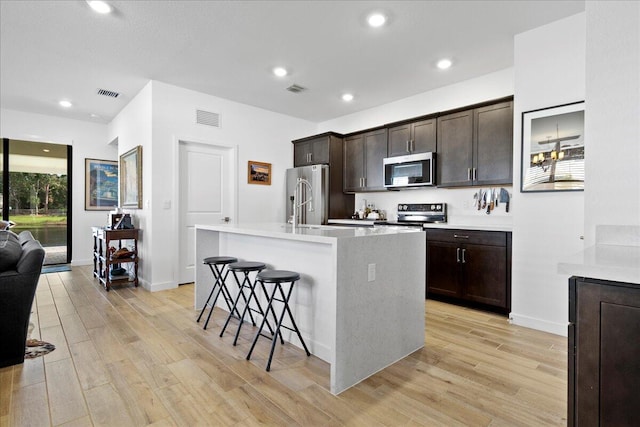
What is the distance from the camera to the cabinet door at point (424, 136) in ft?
13.9

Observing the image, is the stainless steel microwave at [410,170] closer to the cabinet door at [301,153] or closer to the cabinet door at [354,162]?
the cabinet door at [354,162]

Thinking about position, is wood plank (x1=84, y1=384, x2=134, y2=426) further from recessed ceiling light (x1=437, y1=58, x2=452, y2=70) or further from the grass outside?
the grass outside

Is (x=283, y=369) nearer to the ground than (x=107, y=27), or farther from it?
nearer to the ground

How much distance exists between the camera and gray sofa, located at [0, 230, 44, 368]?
211 centimetres

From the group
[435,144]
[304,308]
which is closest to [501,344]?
[304,308]

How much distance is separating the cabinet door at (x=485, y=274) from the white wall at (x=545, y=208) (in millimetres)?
166

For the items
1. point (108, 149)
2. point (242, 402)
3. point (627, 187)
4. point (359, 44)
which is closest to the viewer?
point (627, 187)

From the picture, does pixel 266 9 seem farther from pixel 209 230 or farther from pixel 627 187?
pixel 627 187

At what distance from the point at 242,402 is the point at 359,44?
3.22m

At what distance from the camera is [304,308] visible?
251 centimetres

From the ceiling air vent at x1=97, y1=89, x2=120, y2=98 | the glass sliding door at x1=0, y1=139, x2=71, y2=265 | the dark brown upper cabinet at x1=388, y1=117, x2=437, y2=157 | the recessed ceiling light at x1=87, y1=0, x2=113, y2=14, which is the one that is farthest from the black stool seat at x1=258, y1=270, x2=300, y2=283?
the glass sliding door at x1=0, y1=139, x2=71, y2=265

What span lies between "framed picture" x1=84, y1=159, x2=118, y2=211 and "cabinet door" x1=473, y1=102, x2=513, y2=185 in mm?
6501

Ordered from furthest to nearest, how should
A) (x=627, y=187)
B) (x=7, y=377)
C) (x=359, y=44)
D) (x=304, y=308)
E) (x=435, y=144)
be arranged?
(x=435, y=144), (x=359, y=44), (x=304, y=308), (x=7, y=377), (x=627, y=187)

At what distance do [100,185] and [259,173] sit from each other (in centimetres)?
340
